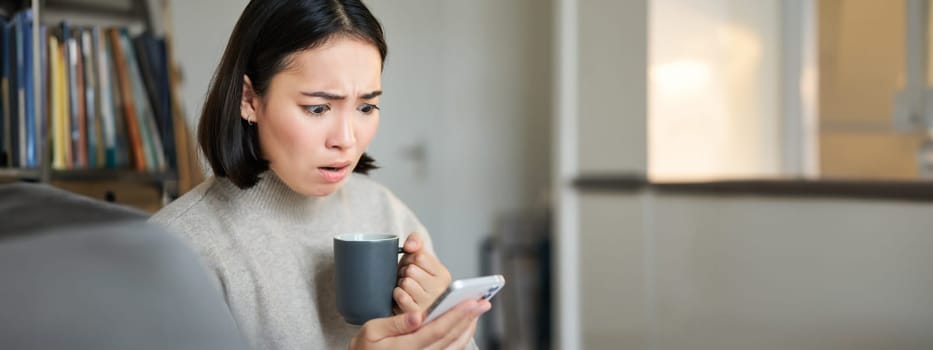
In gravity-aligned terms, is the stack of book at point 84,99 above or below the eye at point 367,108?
above

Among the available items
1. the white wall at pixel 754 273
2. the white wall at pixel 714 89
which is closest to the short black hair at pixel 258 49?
the white wall at pixel 754 273

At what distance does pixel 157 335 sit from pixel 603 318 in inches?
103

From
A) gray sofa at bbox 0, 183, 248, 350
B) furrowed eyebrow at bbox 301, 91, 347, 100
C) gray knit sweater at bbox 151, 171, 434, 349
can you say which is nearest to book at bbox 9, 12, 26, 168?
gray knit sweater at bbox 151, 171, 434, 349

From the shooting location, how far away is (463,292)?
0.60m

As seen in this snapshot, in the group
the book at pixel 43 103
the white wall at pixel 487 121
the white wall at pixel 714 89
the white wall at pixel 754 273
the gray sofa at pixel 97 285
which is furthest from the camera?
the white wall at pixel 487 121

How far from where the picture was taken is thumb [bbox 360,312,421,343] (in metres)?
0.62

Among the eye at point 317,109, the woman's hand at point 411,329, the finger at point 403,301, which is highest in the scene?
the eye at point 317,109

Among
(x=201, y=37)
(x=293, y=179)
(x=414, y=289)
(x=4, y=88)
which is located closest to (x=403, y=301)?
(x=414, y=289)

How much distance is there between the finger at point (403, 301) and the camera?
2.11 feet

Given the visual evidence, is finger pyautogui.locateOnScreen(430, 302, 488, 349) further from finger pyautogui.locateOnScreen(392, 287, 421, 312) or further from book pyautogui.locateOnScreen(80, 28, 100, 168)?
book pyautogui.locateOnScreen(80, 28, 100, 168)

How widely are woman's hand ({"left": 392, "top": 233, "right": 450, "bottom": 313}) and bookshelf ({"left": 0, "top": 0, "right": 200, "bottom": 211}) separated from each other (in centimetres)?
58

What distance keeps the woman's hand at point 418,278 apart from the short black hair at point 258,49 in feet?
0.41

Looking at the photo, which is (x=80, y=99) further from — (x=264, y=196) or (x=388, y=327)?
(x=388, y=327)

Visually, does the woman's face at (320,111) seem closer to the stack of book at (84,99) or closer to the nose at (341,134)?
the nose at (341,134)
